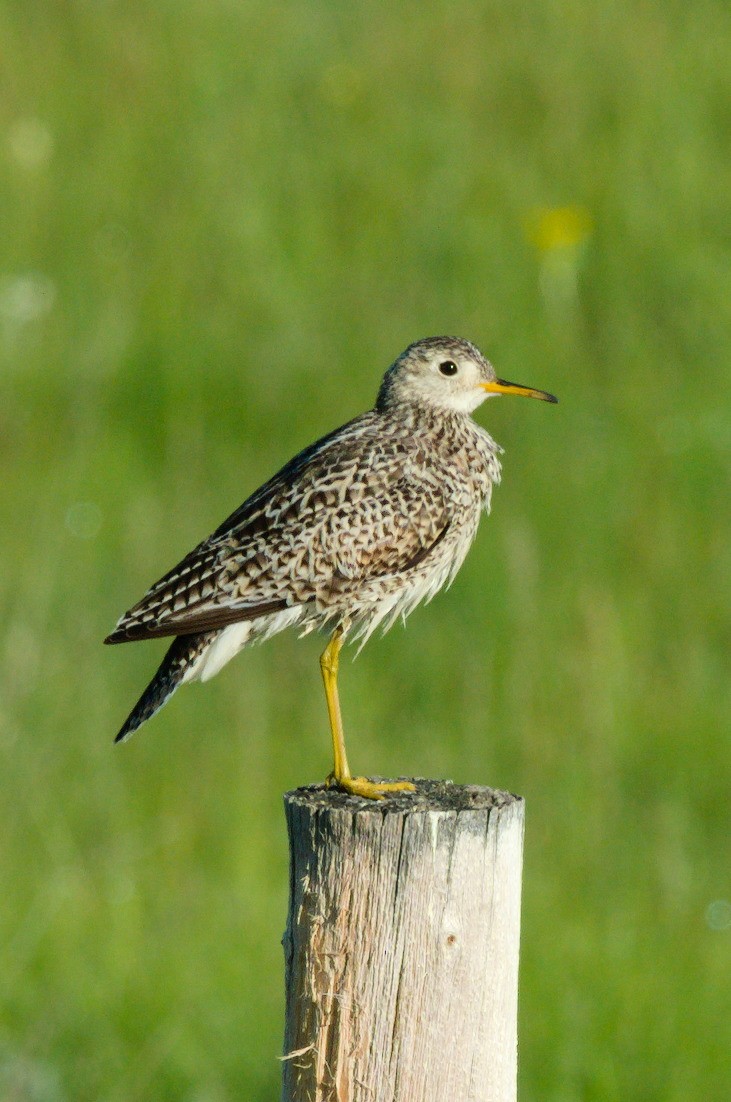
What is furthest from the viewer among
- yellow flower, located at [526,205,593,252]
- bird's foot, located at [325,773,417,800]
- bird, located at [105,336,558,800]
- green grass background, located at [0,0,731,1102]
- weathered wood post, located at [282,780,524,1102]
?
yellow flower, located at [526,205,593,252]

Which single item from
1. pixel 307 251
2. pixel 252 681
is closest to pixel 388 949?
pixel 252 681

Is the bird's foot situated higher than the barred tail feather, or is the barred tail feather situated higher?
the barred tail feather

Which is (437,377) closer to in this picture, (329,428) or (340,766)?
(340,766)

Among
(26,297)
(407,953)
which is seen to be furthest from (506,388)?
(26,297)

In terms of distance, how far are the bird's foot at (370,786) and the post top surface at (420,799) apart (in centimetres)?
2

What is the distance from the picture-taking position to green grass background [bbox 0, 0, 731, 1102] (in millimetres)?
7273

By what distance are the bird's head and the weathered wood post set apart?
2.38 meters

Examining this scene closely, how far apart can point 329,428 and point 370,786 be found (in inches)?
285

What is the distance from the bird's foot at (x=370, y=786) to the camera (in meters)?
4.75

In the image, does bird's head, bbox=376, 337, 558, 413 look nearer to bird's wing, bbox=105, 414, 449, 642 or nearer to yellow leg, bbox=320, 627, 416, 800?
bird's wing, bbox=105, 414, 449, 642

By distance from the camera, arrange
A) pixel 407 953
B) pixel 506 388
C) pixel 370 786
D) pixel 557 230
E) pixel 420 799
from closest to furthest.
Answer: pixel 407 953 → pixel 420 799 → pixel 370 786 → pixel 506 388 → pixel 557 230

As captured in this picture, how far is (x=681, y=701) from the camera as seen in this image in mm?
9695

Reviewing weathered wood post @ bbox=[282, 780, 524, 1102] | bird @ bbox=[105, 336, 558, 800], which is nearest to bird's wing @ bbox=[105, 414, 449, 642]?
bird @ bbox=[105, 336, 558, 800]

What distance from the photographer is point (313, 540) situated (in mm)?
5371
